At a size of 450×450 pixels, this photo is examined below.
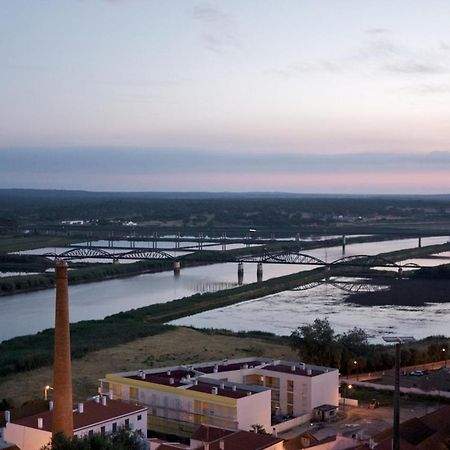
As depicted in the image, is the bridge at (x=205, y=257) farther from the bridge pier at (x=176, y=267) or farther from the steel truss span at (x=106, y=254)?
the bridge pier at (x=176, y=267)

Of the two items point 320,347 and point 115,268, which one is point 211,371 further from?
point 115,268

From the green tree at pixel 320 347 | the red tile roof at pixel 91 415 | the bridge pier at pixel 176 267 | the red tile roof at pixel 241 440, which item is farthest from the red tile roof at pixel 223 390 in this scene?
the bridge pier at pixel 176 267

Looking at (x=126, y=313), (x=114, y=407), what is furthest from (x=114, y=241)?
(x=114, y=407)

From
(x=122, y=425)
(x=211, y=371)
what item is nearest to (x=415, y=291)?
(x=211, y=371)

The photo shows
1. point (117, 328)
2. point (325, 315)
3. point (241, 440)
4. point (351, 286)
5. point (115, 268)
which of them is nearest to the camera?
point (241, 440)

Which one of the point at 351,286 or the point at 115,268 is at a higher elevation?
the point at 115,268

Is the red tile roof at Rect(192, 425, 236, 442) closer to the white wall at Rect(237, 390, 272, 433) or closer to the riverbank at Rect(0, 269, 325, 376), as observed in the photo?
the white wall at Rect(237, 390, 272, 433)

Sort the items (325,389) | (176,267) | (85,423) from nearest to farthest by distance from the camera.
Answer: (85,423)
(325,389)
(176,267)
